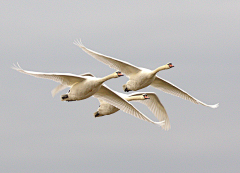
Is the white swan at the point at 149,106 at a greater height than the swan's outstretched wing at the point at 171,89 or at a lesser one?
lesser

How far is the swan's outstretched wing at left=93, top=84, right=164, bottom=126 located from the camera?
37469 mm

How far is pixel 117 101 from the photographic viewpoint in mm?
37969

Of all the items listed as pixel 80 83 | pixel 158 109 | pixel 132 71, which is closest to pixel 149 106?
pixel 158 109

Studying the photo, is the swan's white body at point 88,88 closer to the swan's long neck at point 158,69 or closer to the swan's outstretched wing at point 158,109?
the swan's long neck at point 158,69

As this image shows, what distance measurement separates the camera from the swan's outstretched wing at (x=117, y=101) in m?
37.5

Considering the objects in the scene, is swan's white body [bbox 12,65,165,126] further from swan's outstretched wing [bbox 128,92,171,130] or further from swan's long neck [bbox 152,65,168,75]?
swan's outstretched wing [bbox 128,92,171,130]

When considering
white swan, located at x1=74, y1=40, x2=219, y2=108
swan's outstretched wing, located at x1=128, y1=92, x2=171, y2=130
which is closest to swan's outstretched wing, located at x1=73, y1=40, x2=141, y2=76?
white swan, located at x1=74, y1=40, x2=219, y2=108

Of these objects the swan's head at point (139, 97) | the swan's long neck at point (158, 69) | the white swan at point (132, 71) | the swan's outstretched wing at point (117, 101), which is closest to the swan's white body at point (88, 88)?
the swan's outstretched wing at point (117, 101)

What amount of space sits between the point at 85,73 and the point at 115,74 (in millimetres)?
3735

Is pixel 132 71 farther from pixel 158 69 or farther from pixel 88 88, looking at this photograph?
pixel 88 88

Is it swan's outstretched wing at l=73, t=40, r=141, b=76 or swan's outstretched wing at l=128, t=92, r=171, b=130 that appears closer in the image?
swan's outstretched wing at l=73, t=40, r=141, b=76

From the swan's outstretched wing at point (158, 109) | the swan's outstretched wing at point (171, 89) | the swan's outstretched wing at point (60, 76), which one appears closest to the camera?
the swan's outstretched wing at point (60, 76)

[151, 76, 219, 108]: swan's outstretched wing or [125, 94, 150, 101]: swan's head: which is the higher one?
[151, 76, 219, 108]: swan's outstretched wing

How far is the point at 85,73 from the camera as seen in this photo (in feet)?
132
